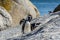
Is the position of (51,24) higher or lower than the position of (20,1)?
lower

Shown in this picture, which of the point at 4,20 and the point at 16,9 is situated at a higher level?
the point at 16,9

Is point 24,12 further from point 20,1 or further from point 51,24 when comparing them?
point 51,24

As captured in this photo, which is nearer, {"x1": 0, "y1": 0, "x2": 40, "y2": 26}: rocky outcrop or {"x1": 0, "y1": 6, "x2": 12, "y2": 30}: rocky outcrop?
{"x1": 0, "y1": 6, "x2": 12, "y2": 30}: rocky outcrop

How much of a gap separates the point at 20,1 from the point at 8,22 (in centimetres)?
372

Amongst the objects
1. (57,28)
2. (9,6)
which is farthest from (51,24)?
(9,6)

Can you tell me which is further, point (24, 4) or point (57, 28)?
point (24, 4)

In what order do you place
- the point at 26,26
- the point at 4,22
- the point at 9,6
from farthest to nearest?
1. the point at 9,6
2. the point at 4,22
3. the point at 26,26

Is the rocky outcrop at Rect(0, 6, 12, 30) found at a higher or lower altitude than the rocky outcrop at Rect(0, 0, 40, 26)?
lower

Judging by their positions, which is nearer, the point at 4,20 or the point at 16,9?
the point at 4,20

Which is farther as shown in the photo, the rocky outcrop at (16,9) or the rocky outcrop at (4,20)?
the rocky outcrop at (16,9)

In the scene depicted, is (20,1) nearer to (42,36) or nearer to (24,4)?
(24,4)

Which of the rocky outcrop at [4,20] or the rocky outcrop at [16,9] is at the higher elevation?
the rocky outcrop at [16,9]

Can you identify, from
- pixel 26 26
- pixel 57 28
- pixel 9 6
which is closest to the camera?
pixel 57 28

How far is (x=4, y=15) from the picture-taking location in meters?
17.6
